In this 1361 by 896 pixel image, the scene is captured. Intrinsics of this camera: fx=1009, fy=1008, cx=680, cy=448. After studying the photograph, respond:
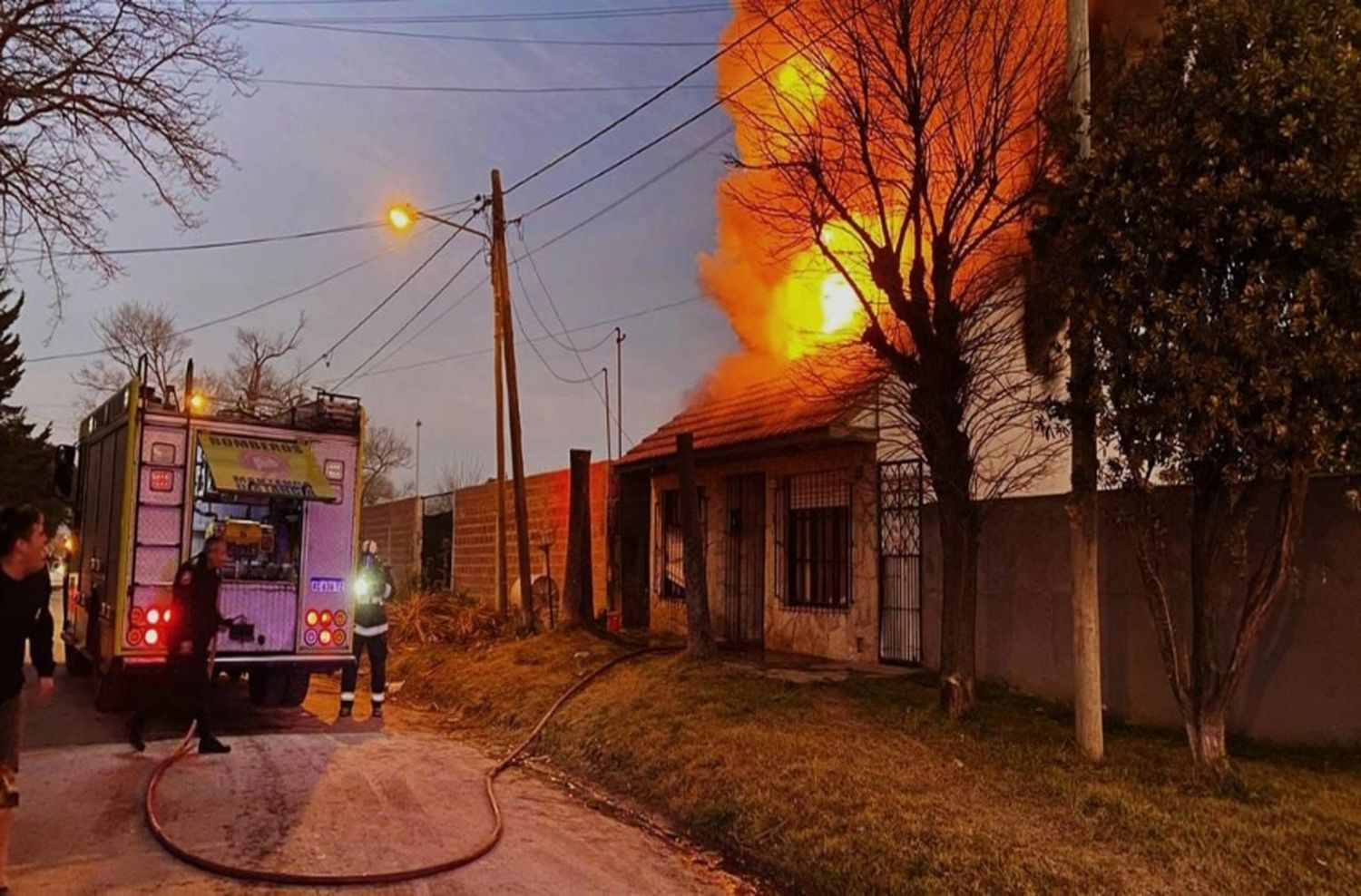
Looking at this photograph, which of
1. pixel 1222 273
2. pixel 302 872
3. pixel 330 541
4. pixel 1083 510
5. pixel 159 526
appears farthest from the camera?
pixel 330 541

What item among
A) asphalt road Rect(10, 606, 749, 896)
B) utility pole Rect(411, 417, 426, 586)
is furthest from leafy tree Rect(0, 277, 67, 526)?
asphalt road Rect(10, 606, 749, 896)

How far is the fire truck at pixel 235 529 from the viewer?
940 cm

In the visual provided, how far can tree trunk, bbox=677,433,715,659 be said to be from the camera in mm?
12016

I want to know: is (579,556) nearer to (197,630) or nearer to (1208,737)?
(197,630)

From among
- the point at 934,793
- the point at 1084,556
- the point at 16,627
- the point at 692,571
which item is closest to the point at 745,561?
the point at 692,571

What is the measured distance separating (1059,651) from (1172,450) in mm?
3622

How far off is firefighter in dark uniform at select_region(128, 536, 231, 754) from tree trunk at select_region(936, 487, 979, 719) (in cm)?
631

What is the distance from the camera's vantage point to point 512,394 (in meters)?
16.8

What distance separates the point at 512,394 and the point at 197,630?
8.42 meters

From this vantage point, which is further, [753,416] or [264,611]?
[753,416]

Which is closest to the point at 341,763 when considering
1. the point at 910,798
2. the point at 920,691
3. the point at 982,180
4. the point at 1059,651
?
the point at 910,798

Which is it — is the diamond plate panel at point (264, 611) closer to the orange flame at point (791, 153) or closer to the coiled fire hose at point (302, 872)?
the coiled fire hose at point (302, 872)

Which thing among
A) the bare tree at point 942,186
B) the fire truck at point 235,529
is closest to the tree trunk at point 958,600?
the bare tree at point 942,186

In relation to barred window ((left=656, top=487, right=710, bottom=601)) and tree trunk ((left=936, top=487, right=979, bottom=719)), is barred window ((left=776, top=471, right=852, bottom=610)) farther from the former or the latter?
tree trunk ((left=936, top=487, right=979, bottom=719))
